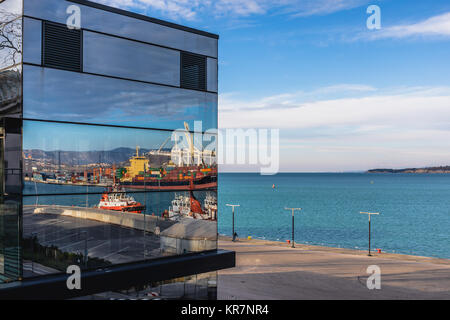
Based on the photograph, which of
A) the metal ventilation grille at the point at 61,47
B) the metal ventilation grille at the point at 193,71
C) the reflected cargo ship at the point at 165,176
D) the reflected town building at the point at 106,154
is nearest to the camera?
the reflected town building at the point at 106,154

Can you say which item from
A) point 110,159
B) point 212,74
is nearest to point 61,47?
point 110,159

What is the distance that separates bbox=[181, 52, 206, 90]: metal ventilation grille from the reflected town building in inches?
1.8

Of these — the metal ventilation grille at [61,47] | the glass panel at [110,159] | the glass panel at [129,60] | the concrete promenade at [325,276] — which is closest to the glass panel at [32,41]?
the metal ventilation grille at [61,47]

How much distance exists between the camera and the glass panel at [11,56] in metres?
11.2

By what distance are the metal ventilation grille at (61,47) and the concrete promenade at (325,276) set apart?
13.9 m

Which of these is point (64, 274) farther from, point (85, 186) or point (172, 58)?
point (172, 58)

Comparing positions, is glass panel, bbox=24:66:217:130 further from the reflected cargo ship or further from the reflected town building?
the reflected cargo ship

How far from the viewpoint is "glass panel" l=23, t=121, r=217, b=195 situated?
37.6 ft

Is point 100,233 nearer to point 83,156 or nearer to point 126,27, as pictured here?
point 83,156

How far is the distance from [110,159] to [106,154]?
20cm

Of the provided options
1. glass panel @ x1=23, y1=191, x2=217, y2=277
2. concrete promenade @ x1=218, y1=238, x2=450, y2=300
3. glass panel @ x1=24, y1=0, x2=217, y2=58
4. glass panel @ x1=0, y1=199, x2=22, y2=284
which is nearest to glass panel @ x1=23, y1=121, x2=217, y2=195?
glass panel @ x1=23, y1=191, x2=217, y2=277

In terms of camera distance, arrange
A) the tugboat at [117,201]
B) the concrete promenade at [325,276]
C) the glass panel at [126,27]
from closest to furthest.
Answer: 1. the glass panel at [126,27]
2. the tugboat at [117,201]
3. the concrete promenade at [325,276]

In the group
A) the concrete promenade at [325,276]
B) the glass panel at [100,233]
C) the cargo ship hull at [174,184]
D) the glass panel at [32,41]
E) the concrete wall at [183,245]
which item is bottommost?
the concrete promenade at [325,276]

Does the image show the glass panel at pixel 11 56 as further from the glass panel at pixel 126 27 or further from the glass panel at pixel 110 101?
the glass panel at pixel 126 27
